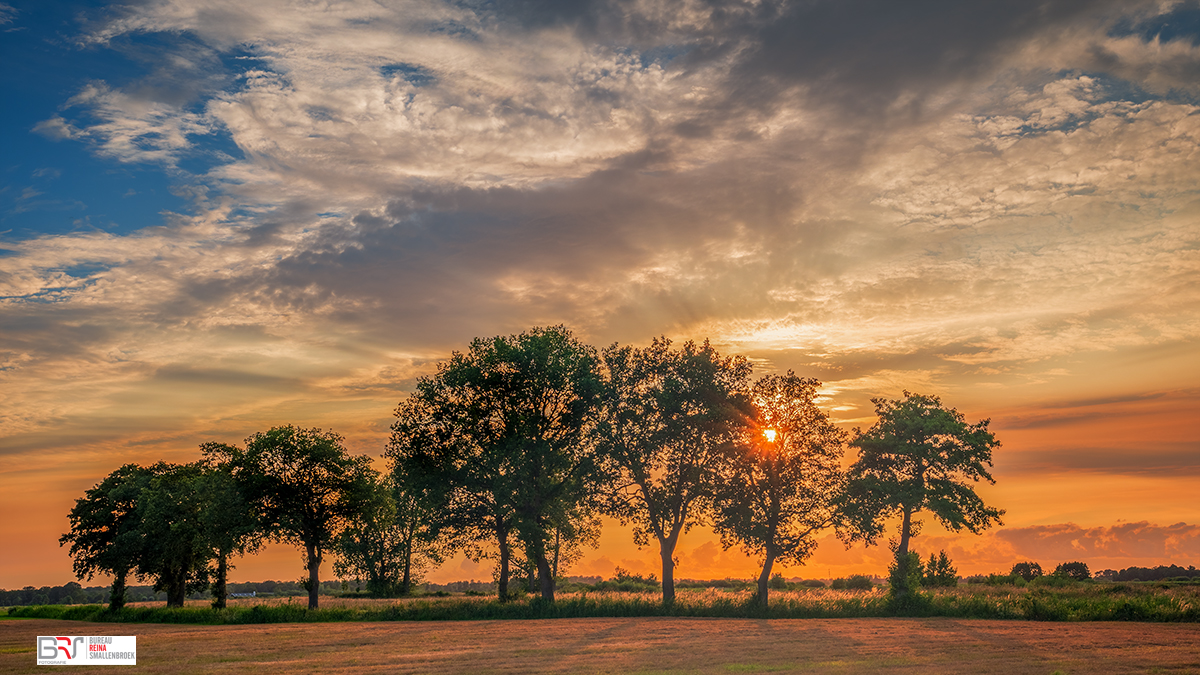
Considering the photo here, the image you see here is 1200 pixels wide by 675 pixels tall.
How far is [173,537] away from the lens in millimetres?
66188

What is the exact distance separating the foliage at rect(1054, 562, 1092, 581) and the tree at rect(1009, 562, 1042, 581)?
5.53 ft

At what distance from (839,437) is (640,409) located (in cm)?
1517

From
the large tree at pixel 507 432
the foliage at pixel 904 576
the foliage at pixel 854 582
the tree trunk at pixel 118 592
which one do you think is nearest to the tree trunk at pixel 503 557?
the large tree at pixel 507 432

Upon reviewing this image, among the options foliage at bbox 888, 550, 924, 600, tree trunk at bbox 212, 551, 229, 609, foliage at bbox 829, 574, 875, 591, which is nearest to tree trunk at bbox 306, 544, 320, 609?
tree trunk at bbox 212, 551, 229, 609

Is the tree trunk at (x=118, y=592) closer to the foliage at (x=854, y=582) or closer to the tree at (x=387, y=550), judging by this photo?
the tree at (x=387, y=550)

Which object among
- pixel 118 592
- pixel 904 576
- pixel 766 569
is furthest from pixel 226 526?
pixel 904 576

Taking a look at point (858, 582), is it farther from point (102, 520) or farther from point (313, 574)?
point (102, 520)

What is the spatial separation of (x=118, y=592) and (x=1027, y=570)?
3531 inches

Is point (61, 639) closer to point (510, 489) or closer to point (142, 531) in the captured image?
point (510, 489)

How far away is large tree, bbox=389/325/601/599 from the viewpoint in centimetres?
5731

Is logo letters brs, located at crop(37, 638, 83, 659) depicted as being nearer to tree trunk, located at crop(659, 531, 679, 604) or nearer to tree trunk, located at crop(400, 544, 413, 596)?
tree trunk, located at crop(659, 531, 679, 604)

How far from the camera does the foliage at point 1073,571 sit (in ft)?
252

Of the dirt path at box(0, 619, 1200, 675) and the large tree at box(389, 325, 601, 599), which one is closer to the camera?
the dirt path at box(0, 619, 1200, 675)

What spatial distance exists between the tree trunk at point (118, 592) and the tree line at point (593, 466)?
34.5 ft
